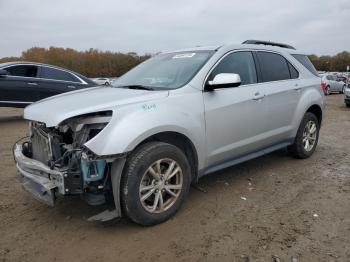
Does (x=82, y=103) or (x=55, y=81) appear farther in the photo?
(x=55, y=81)

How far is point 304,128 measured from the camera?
17.5 ft

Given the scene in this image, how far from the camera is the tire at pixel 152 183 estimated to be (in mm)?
3039

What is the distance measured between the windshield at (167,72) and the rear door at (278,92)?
1.01m

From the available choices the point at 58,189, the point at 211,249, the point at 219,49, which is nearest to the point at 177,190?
the point at 211,249

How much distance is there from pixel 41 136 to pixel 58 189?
0.66 metres

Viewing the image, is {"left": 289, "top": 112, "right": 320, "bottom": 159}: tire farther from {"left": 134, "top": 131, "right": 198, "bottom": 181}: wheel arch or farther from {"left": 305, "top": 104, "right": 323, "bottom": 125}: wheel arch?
Answer: {"left": 134, "top": 131, "right": 198, "bottom": 181}: wheel arch

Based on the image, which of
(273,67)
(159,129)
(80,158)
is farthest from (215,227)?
(273,67)

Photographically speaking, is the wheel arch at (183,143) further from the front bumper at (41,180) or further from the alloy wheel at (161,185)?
the front bumper at (41,180)

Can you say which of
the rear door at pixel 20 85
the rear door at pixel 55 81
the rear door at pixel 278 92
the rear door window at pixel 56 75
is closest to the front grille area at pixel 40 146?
the rear door at pixel 278 92

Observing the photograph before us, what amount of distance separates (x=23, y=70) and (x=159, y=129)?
23.2 feet

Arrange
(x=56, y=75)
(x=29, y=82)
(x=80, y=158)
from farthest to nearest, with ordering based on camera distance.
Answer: (x=56, y=75) < (x=29, y=82) < (x=80, y=158)

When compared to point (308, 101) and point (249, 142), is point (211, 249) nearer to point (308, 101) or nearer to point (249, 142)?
point (249, 142)

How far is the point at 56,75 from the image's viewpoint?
9414 mm

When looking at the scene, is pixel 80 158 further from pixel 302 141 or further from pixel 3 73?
pixel 3 73
